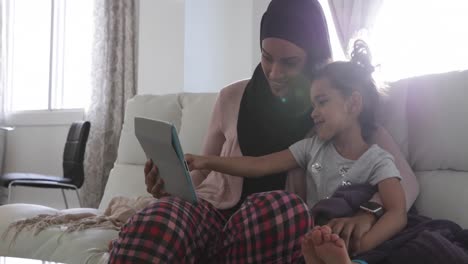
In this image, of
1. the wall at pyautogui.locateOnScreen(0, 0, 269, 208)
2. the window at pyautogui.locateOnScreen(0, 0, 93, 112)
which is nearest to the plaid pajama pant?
the wall at pyautogui.locateOnScreen(0, 0, 269, 208)

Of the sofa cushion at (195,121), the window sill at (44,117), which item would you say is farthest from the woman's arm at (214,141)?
the window sill at (44,117)

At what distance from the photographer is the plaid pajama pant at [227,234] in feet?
2.95

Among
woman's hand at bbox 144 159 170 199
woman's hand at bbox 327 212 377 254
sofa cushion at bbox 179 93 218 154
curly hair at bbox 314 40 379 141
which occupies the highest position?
curly hair at bbox 314 40 379 141

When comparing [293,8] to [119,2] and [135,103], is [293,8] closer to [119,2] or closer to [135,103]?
[135,103]

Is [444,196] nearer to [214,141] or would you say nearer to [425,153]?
[425,153]

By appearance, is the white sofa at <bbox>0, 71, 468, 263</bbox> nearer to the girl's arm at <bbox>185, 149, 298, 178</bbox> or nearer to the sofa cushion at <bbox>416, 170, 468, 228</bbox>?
the sofa cushion at <bbox>416, 170, 468, 228</bbox>

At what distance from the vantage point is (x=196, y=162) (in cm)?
124

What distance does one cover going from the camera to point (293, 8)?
53.1 inches

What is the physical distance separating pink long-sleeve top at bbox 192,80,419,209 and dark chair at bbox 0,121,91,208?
1.82 meters

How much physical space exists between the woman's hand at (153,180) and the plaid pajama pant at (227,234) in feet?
0.64

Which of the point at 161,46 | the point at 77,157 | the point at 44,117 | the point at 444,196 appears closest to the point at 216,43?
the point at 161,46

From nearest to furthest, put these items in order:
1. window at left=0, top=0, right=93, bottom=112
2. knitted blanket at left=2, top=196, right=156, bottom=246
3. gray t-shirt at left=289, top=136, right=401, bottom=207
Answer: gray t-shirt at left=289, top=136, right=401, bottom=207 < knitted blanket at left=2, top=196, right=156, bottom=246 < window at left=0, top=0, right=93, bottom=112

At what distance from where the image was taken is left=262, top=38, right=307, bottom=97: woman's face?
1277 millimetres

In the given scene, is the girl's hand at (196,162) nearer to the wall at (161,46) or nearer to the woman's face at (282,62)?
the woman's face at (282,62)
